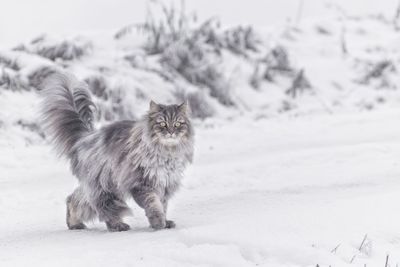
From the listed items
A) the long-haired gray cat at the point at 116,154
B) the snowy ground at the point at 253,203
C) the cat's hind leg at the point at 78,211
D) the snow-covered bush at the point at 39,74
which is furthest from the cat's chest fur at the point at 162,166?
the snow-covered bush at the point at 39,74

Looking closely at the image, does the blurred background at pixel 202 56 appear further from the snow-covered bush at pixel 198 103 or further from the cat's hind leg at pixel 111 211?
the cat's hind leg at pixel 111 211

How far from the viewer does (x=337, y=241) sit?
220 inches

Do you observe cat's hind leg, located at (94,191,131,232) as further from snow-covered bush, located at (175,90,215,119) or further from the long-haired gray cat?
snow-covered bush, located at (175,90,215,119)

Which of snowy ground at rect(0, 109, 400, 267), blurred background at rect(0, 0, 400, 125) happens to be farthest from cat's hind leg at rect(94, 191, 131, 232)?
blurred background at rect(0, 0, 400, 125)

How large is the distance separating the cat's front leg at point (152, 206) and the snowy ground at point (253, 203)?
4.4 inches

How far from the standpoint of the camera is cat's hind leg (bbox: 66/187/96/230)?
714cm

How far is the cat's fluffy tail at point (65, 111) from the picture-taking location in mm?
7324

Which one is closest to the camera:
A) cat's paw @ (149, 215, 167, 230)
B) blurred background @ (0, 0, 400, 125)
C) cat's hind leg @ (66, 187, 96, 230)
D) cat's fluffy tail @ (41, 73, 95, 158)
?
cat's paw @ (149, 215, 167, 230)

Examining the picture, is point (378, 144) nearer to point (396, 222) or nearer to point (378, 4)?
point (396, 222)

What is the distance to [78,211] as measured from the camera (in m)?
7.19

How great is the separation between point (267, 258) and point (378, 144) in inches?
259

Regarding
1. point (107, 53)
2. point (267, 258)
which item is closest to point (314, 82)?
point (107, 53)

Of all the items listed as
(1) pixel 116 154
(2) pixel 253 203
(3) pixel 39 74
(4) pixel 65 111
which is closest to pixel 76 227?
(1) pixel 116 154

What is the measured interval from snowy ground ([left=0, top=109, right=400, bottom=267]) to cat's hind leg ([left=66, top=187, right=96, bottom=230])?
0.44 ft
